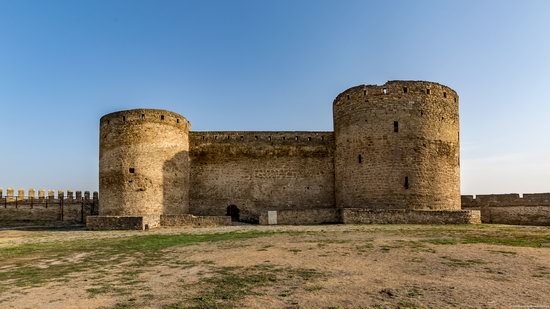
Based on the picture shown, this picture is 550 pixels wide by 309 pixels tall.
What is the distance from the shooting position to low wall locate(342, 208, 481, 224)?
53.2ft

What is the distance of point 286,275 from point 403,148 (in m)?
13.6

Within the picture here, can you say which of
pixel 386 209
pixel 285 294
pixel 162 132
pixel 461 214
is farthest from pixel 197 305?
pixel 162 132

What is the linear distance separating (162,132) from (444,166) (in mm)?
15404

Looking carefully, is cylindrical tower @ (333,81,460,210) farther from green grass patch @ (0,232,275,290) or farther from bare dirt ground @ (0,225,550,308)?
green grass patch @ (0,232,275,290)

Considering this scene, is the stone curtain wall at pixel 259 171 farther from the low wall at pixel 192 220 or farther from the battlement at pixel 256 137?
the low wall at pixel 192 220

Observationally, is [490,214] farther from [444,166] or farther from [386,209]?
[386,209]

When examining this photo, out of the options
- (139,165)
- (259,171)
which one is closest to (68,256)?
(139,165)

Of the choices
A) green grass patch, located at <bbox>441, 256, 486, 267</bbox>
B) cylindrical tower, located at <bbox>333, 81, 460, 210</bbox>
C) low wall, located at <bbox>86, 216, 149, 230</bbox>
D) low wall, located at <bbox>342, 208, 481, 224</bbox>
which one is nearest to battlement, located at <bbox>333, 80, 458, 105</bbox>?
cylindrical tower, located at <bbox>333, 81, 460, 210</bbox>

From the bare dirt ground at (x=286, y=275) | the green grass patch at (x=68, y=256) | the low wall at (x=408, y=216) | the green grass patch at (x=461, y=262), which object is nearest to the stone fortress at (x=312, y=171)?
the low wall at (x=408, y=216)

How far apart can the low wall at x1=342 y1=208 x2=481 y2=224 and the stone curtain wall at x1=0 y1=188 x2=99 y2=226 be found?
58.8 ft

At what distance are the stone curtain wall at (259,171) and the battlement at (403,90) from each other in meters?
3.67

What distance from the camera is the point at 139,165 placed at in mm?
19109

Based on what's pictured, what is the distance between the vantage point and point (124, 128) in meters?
19.4

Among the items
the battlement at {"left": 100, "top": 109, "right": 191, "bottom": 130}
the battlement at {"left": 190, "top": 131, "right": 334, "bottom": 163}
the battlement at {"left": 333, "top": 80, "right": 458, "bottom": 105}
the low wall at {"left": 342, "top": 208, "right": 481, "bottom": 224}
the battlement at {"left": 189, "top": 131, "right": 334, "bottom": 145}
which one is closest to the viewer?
the low wall at {"left": 342, "top": 208, "right": 481, "bottom": 224}
